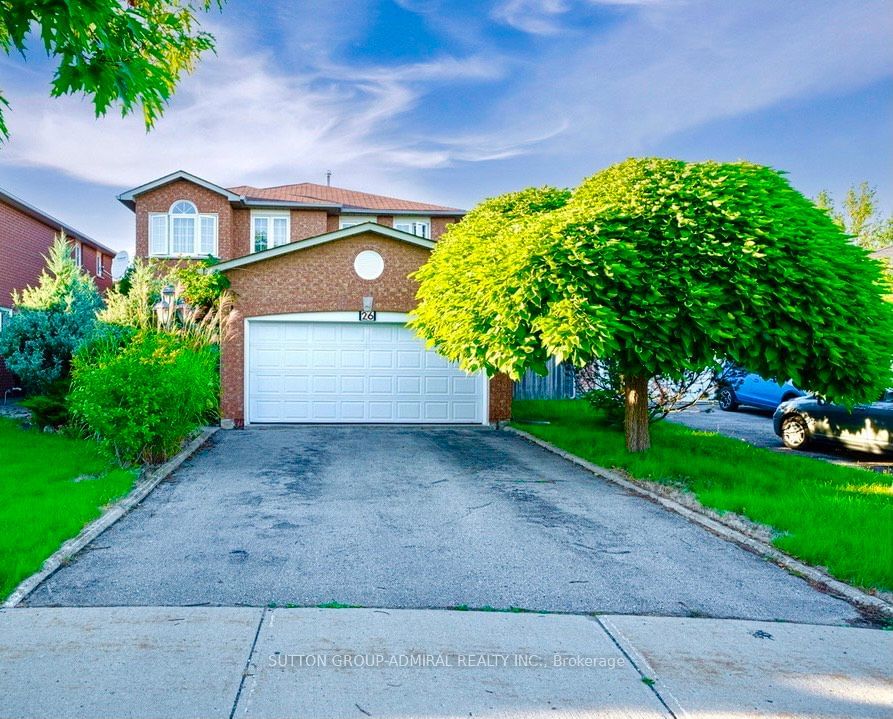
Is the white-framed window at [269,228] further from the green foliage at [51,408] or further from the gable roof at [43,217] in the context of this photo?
the green foliage at [51,408]

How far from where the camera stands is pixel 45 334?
44.7ft

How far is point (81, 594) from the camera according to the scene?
4348mm

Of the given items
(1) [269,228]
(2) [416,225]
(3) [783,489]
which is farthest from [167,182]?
(3) [783,489]

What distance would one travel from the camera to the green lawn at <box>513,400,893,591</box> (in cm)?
526

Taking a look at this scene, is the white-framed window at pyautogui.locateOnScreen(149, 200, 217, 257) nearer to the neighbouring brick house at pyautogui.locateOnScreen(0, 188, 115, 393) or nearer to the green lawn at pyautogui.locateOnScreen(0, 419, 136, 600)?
the neighbouring brick house at pyautogui.locateOnScreen(0, 188, 115, 393)

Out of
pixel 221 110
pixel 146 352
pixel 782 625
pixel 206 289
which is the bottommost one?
pixel 782 625

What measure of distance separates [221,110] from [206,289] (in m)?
3.31

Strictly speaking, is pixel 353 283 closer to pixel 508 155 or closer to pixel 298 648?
pixel 508 155

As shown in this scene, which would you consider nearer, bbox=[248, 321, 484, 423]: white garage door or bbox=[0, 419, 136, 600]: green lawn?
bbox=[0, 419, 136, 600]: green lawn

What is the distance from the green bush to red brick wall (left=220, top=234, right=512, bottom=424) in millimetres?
4033

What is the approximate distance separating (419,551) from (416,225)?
19.2 metres

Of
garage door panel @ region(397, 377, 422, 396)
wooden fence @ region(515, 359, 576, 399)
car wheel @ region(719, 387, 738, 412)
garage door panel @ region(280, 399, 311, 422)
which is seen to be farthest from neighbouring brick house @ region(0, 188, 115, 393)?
car wheel @ region(719, 387, 738, 412)

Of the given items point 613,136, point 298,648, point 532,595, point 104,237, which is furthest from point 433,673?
point 104,237

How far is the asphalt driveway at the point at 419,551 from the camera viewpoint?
14.4ft
